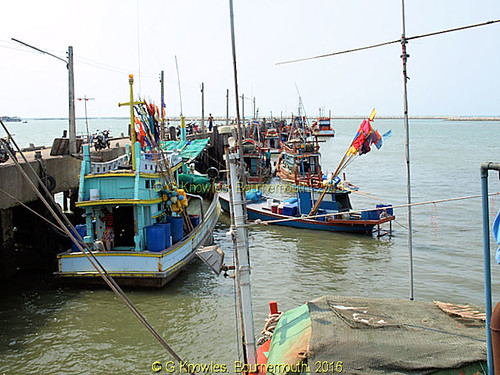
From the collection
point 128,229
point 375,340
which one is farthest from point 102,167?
point 375,340

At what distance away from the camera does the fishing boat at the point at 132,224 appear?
13.5m

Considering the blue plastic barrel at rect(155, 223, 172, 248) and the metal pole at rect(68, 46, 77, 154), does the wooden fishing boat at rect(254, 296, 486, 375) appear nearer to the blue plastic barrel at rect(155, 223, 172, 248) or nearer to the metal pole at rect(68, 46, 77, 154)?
the blue plastic barrel at rect(155, 223, 172, 248)

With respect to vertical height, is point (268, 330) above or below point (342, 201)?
below

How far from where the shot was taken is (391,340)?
6.26 m

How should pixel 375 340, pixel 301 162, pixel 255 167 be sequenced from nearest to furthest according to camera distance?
pixel 375 340
pixel 301 162
pixel 255 167

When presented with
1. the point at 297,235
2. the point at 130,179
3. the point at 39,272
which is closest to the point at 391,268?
the point at 297,235

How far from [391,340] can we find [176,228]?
1007cm

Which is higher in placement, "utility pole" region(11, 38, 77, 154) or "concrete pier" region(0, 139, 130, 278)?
"utility pole" region(11, 38, 77, 154)

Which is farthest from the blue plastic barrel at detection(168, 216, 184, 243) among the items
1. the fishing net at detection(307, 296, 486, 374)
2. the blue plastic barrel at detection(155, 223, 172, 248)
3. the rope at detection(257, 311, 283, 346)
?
the fishing net at detection(307, 296, 486, 374)

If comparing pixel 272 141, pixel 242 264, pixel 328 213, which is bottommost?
pixel 328 213

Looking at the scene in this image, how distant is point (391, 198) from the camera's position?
31.5 meters

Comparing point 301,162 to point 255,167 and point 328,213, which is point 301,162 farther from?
point 328,213

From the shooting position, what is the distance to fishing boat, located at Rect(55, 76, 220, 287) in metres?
13.5

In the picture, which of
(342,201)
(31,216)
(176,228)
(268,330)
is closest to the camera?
(268,330)
